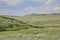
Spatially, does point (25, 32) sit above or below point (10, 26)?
above

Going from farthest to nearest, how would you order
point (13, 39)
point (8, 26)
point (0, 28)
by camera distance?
1. point (8, 26)
2. point (0, 28)
3. point (13, 39)

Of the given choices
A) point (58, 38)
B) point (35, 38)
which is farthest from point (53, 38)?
point (35, 38)

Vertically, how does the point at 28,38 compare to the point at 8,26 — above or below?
above

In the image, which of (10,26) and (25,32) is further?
(10,26)

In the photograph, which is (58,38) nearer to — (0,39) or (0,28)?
(0,39)

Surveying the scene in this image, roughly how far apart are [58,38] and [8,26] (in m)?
33.7

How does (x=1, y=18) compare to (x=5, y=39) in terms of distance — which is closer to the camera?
(x=5, y=39)

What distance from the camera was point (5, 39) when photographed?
36.1 meters

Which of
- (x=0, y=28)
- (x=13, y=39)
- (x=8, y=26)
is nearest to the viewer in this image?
(x=13, y=39)

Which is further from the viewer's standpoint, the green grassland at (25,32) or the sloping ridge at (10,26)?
the sloping ridge at (10,26)

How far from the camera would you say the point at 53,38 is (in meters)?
37.0

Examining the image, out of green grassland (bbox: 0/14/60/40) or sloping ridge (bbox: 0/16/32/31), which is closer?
green grassland (bbox: 0/14/60/40)

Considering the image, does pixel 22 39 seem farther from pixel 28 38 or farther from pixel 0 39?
pixel 0 39

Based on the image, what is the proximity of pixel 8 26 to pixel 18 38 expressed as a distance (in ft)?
103
